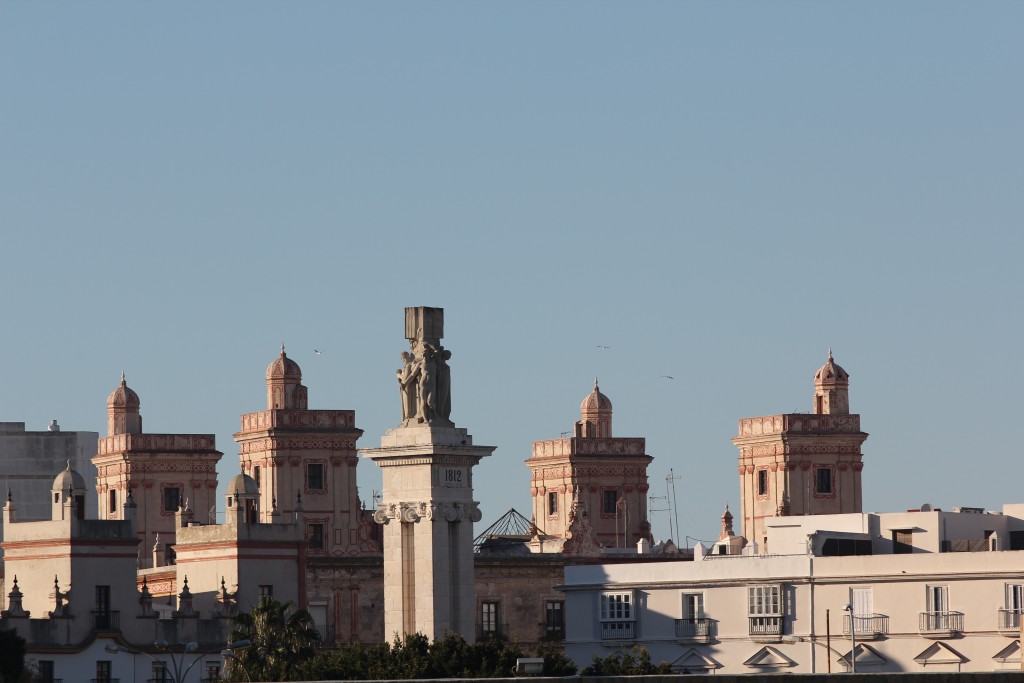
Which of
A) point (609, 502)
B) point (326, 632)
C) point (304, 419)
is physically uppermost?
point (304, 419)

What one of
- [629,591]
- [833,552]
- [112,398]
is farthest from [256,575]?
[112,398]

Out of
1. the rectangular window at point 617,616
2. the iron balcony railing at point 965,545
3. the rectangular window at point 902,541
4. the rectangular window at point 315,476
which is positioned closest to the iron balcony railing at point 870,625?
the iron balcony railing at point 965,545

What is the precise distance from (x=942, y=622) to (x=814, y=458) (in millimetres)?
53439

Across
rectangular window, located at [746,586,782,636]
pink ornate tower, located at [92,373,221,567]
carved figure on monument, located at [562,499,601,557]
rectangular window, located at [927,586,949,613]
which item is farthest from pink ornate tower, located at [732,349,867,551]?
rectangular window, located at [927,586,949,613]

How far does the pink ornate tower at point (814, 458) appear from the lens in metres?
144

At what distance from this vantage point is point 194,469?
140 m

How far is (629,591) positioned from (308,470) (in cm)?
3980

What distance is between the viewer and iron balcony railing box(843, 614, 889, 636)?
93.4m

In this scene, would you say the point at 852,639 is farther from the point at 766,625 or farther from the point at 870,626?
the point at 766,625

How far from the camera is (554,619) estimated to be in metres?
124

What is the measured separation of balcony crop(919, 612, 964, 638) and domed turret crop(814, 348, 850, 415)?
54.3 metres

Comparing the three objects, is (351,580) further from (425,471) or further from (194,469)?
(425,471)

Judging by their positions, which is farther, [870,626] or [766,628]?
[766,628]

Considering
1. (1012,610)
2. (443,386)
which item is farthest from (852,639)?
(443,386)
